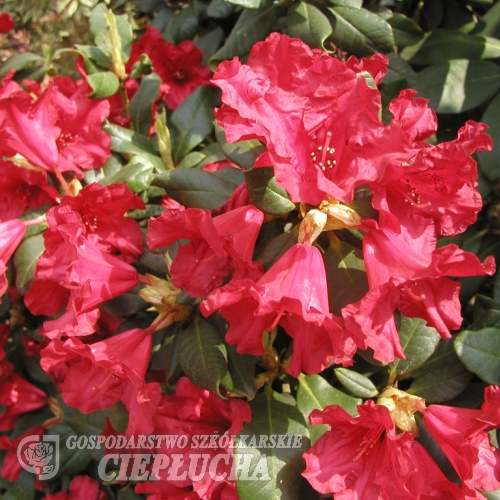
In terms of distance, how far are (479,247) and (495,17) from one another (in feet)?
2.44

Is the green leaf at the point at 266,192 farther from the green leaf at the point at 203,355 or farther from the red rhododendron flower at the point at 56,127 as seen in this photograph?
the red rhododendron flower at the point at 56,127

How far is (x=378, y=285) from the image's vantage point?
854 millimetres

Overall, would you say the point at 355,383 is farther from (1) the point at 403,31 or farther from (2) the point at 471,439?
(1) the point at 403,31

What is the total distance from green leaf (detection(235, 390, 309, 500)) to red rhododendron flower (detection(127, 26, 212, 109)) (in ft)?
3.85

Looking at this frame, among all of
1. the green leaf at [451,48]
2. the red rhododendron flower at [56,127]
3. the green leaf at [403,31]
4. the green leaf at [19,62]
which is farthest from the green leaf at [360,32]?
the green leaf at [19,62]

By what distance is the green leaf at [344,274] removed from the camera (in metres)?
0.99

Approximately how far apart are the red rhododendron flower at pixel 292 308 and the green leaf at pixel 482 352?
381mm

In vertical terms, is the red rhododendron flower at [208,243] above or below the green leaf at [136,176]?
above

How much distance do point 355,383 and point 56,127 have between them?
3.28 ft

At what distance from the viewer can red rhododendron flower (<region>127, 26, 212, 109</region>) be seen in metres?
1.86

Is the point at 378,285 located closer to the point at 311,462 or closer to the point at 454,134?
the point at 311,462

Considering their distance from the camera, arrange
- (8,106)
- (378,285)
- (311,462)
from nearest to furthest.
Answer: (378,285) < (311,462) < (8,106)

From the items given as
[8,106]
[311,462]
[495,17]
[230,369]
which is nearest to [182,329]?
[230,369]

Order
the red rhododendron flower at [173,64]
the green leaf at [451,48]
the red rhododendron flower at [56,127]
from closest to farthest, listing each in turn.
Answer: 1. the red rhododendron flower at [56,127]
2. the green leaf at [451,48]
3. the red rhododendron flower at [173,64]
